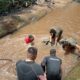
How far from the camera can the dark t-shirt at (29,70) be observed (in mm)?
5398

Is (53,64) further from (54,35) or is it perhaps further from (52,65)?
(54,35)

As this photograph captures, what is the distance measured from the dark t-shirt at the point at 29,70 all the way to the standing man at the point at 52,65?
2.11 metres

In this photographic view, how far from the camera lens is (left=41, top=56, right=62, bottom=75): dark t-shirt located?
7.53 meters

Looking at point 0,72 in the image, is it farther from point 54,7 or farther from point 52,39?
point 54,7

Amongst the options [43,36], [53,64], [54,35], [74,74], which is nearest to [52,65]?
[53,64]

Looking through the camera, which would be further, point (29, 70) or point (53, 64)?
A: point (53, 64)

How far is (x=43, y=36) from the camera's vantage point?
1490 cm

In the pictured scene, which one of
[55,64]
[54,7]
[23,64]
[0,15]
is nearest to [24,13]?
[0,15]

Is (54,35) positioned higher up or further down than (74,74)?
higher up

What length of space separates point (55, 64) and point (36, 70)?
2210 millimetres

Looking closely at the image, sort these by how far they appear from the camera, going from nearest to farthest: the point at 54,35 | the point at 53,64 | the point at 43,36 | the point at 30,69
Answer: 1. the point at 30,69
2. the point at 53,64
3. the point at 54,35
4. the point at 43,36

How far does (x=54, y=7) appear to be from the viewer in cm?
2064

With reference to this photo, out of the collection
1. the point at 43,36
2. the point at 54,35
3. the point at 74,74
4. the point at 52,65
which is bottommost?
the point at 43,36

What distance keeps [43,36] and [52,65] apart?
7403 mm
